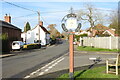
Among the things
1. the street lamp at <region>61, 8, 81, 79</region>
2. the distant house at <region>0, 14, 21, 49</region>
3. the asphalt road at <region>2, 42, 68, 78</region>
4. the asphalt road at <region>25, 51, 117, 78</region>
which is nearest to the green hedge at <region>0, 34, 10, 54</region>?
the asphalt road at <region>2, 42, 68, 78</region>

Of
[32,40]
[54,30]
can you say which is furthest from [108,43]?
[54,30]

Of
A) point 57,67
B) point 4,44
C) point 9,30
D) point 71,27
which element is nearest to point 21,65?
point 57,67

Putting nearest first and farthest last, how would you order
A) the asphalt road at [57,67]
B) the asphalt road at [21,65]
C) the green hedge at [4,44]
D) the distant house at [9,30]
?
the asphalt road at [57,67] → the asphalt road at [21,65] → the green hedge at [4,44] → the distant house at [9,30]

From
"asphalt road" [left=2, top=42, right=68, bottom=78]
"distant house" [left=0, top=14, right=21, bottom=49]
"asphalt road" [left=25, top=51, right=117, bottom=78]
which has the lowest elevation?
"asphalt road" [left=2, top=42, right=68, bottom=78]

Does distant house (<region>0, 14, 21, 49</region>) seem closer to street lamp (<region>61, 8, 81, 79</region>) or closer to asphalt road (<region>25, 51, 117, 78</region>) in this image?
asphalt road (<region>25, 51, 117, 78</region>)

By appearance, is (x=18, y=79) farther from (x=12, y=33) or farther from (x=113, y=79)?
(x=12, y=33)

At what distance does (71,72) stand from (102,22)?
46.8m

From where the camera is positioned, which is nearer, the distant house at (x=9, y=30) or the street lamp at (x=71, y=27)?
the street lamp at (x=71, y=27)

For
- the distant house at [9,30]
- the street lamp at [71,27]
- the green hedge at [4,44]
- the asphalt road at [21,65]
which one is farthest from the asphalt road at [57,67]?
the distant house at [9,30]

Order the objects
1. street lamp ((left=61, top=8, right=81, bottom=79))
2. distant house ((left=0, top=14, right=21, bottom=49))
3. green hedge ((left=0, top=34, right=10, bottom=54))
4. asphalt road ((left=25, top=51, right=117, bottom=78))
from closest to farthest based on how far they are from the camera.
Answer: street lamp ((left=61, top=8, right=81, bottom=79)) → asphalt road ((left=25, top=51, right=117, bottom=78)) → green hedge ((left=0, top=34, right=10, bottom=54)) → distant house ((left=0, top=14, right=21, bottom=49))

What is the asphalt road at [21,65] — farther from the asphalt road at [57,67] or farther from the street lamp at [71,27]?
the street lamp at [71,27]

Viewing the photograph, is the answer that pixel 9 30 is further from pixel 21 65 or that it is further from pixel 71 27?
pixel 71 27

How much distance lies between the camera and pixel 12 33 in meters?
40.2

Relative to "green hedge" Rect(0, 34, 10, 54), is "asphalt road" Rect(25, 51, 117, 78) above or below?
below
